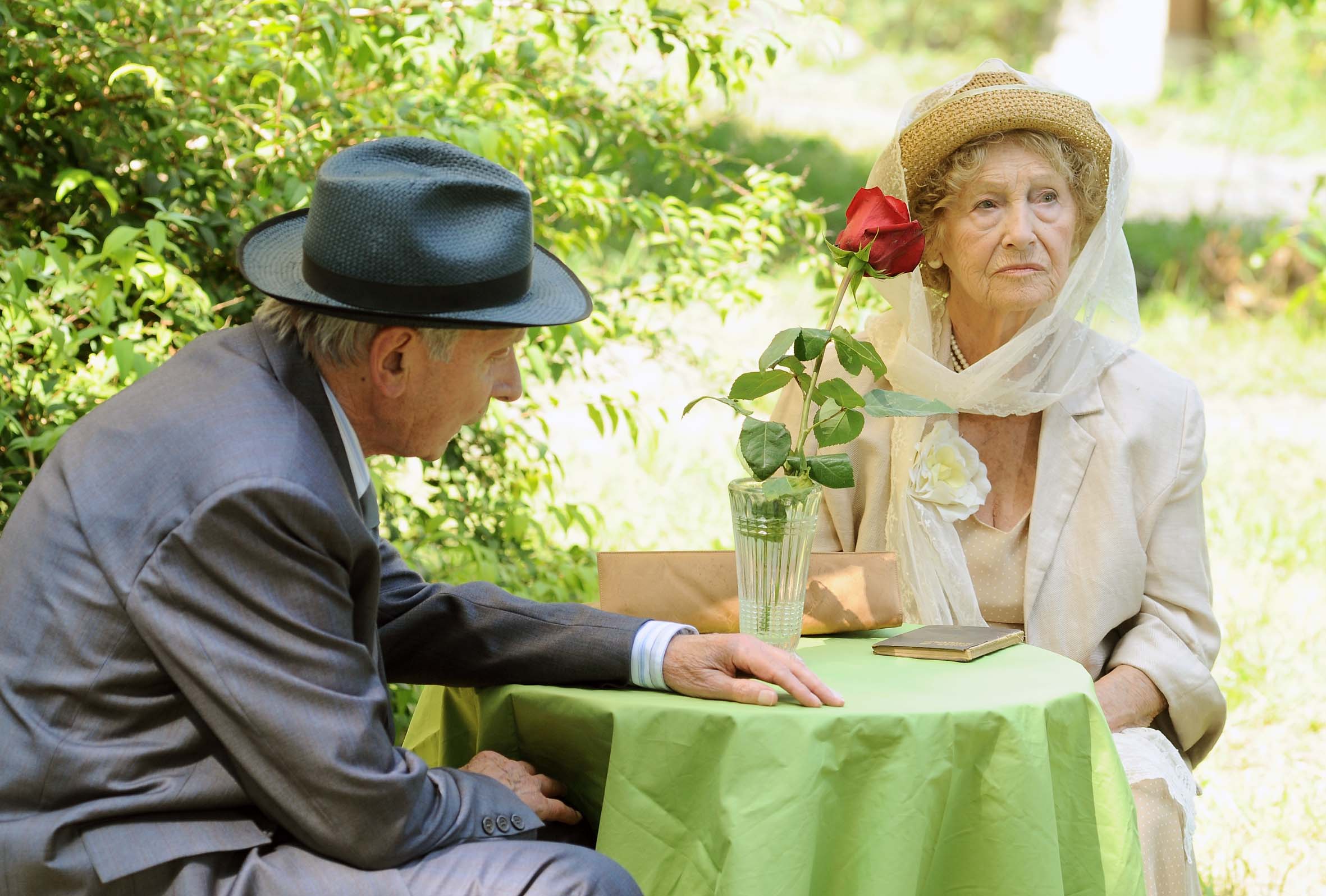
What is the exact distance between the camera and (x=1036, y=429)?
9.93 ft

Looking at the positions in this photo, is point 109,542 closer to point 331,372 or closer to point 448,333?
point 331,372

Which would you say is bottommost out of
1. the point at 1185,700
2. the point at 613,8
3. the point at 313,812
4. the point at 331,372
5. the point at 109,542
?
the point at 1185,700

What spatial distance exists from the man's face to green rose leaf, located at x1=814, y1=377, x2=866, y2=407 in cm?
50

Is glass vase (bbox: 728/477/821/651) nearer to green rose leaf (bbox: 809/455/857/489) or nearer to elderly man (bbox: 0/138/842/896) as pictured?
green rose leaf (bbox: 809/455/857/489)

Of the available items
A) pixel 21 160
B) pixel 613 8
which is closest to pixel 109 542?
pixel 21 160

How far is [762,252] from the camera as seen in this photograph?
448 centimetres

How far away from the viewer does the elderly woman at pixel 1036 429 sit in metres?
2.80

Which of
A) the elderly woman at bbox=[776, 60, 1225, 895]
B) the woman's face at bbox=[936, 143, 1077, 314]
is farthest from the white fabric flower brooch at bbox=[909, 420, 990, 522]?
the woman's face at bbox=[936, 143, 1077, 314]

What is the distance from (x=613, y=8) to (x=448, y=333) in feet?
6.67

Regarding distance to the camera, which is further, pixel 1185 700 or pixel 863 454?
pixel 863 454

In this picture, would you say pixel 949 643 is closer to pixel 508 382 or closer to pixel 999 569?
pixel 999 569

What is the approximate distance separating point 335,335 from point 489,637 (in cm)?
59

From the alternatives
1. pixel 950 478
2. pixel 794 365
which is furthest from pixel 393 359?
pixel 950 478

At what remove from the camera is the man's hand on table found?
2.01 m
